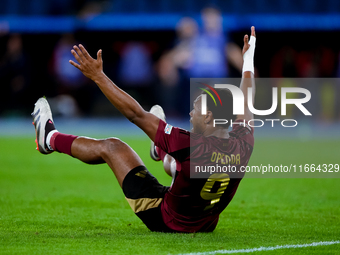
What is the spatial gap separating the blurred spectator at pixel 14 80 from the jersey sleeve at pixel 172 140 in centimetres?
1348

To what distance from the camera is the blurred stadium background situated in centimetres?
1762

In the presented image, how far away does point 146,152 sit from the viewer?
11.4 metres

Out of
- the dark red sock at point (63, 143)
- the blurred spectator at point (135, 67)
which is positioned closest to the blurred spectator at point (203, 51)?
the blurred spectator at point (135, 67)

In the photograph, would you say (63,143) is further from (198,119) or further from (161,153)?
(198,119)

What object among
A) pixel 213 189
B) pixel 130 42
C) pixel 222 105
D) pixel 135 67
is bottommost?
pixel 135 67

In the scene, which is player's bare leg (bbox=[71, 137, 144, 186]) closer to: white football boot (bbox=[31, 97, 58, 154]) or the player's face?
white football boot (bbox=[31, 97, 58, 154])

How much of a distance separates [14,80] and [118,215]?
12.2m

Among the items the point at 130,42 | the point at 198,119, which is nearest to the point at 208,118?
the point at 198,119

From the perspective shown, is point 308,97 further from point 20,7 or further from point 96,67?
point 96,67

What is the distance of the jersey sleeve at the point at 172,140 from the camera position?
4.44 meters

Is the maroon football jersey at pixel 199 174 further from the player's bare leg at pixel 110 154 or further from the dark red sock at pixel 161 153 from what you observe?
the dark red sock at pixel 161 153

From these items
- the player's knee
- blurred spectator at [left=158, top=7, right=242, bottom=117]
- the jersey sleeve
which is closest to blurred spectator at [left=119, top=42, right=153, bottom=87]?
blurred spectator at [left=158, top=7, right=242, bottom=117]

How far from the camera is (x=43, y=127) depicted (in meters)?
5.43

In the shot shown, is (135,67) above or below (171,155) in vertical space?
below
